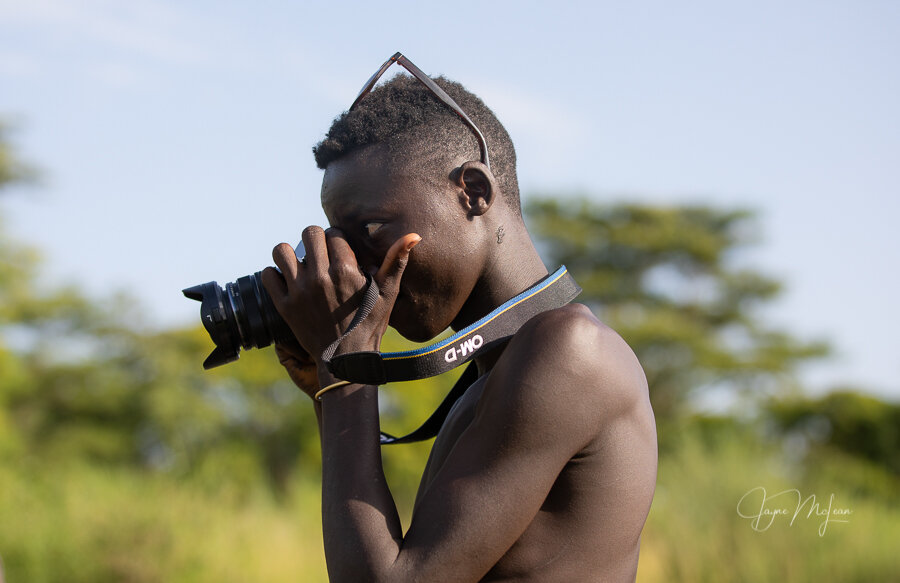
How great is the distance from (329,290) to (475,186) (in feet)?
1.54

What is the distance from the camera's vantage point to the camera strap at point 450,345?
2203 mm

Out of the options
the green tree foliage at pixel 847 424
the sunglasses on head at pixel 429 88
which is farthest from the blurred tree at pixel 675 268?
the sunglasses on head at pixel 429 88

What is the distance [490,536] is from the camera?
1959 millimetres

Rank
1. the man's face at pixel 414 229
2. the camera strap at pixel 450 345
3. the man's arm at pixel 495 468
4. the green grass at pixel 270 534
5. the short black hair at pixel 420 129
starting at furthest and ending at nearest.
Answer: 1. the green grass at pixel 270 534
2. the short black hair at pixel 420 129
3. the man's face at pixel 414 229
4. the camera strap at pixel 450 345
5. the man's arm at pixel 495 468

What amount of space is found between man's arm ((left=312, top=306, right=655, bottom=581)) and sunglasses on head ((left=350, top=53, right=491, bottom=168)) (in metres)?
0.58

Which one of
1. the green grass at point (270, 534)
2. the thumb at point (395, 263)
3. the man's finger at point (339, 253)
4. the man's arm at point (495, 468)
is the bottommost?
the green grass at point (270, 534)

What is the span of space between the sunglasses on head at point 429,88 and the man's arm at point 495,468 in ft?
1.89

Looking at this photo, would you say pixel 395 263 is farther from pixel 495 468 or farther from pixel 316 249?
pixel 495 468

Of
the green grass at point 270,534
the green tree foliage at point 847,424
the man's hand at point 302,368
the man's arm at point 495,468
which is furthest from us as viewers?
the green tree foliage at point 847,424

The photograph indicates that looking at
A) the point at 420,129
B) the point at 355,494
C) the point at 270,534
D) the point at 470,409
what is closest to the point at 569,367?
the point at 470,409

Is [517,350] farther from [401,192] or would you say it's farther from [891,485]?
[891,485]

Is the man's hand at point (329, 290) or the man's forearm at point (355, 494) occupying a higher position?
the man's hand at point (329, 290)

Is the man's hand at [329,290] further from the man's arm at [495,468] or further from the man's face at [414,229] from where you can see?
the man's arm at [495,468]

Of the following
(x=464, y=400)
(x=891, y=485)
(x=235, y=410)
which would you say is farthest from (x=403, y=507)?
(x=464, y=400)
